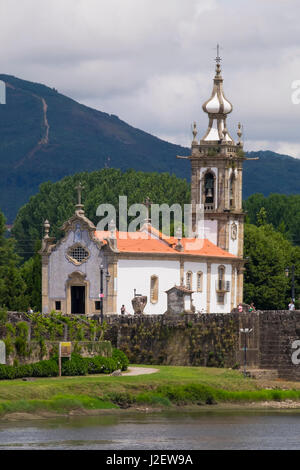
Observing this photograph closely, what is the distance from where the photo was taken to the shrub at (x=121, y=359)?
8681 cm

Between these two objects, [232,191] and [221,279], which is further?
[232,191]

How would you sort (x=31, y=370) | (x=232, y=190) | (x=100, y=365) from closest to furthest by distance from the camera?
(x=31, y=370) < (x=100, y=365) < (x=232, y=190)

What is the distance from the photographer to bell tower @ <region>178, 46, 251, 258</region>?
118 m

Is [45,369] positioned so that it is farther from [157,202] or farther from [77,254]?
[157,202]

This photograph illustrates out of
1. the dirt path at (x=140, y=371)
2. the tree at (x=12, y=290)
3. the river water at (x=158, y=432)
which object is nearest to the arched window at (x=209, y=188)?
the tree at (x=12, y=290)

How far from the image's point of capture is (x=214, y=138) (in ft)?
388

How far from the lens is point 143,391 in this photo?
8088 cm

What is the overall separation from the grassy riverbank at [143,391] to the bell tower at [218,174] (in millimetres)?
30017

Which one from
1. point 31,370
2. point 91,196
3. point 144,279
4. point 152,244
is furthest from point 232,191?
point 91,196

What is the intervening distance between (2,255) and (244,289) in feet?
77.1

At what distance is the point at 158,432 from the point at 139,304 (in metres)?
29.5

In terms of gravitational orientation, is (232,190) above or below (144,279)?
above

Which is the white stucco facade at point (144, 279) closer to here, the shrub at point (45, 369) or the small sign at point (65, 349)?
the small sign at point (65, 349)

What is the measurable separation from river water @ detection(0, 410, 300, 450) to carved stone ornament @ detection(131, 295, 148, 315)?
65.4ft
